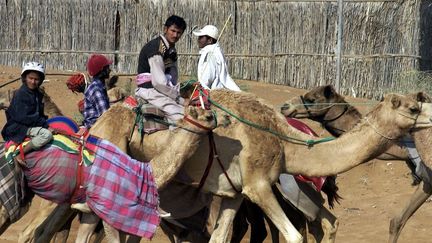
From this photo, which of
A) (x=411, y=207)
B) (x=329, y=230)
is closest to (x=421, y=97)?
(x=329, y=230)

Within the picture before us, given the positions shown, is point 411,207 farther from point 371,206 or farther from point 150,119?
point 150,119

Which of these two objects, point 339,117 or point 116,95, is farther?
point 339,117

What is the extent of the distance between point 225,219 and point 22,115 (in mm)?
2199

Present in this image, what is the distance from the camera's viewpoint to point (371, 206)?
15516 mm

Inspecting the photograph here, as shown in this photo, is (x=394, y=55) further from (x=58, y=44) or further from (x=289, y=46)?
(x=58, y=44)

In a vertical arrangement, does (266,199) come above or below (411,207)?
above

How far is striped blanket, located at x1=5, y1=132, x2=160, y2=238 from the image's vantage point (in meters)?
8.74

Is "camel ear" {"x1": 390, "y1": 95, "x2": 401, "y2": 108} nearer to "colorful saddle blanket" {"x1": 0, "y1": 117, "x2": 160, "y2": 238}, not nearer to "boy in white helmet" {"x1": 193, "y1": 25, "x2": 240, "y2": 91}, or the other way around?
"colorful saddle blanket" {"x1": 0, "y1": 117, "x2": 160, "y2": 238}

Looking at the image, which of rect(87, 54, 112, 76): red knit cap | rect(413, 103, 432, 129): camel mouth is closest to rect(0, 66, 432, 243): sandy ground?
rect(87, 54, 112, 76): red knit cap

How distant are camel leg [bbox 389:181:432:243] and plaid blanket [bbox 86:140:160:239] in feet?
14.0

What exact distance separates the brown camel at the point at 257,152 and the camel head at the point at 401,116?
0.8 inches

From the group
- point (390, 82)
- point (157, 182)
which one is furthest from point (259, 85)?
point (157, 182)

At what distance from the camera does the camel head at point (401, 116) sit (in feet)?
30.8

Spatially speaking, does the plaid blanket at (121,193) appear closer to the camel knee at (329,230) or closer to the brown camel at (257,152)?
the brown camel at (257,152)
